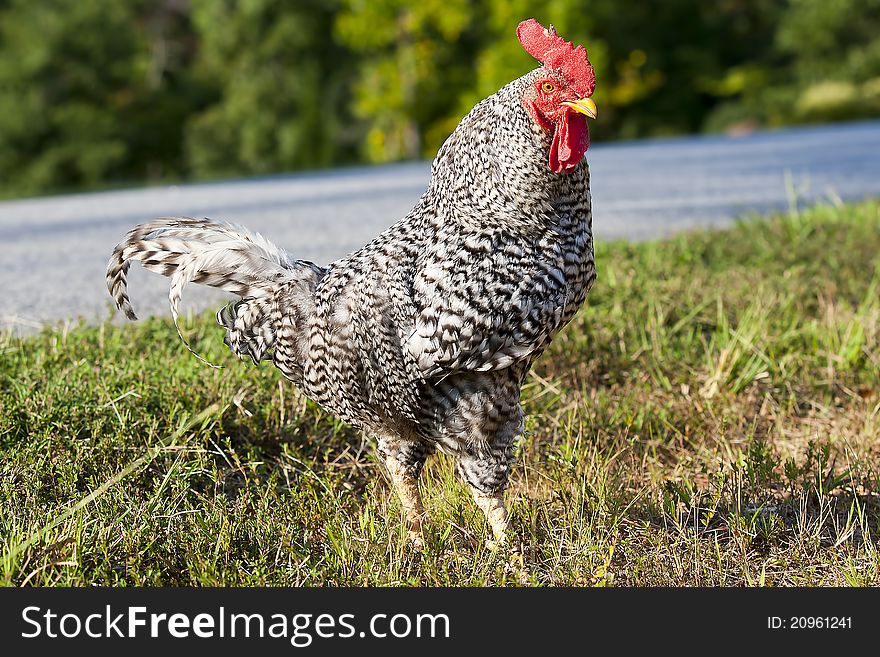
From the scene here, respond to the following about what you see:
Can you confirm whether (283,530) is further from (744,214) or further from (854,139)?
(854,139)

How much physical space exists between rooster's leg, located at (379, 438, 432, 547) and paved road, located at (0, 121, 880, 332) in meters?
2.23

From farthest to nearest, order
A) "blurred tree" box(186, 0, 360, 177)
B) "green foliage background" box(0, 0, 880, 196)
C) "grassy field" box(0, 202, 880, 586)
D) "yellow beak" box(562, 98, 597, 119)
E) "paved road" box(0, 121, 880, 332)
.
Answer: "blurred tree" box(186, 0, 360, 177)
"green foliage background" box(0, 0, 880, 196)
"paved road" box(0, 121, 880, 332)
"grassy field" box(0, 202, 880, 586)
"yellow beak" box(562, 98, 597, 119)

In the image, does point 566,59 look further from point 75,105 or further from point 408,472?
point 75,105

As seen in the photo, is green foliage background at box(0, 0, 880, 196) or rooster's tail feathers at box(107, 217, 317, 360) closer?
rooster's tail feathers at box(107, 217, 317, 360)

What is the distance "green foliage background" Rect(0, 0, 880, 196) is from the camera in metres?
21.3

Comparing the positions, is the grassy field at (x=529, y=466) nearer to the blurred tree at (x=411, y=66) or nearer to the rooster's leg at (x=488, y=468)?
the rooster's leg at (x=488, y=468)

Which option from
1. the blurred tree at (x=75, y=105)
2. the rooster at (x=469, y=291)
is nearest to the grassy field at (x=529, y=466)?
the rooster at (x=469, y=291)

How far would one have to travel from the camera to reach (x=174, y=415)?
369cm

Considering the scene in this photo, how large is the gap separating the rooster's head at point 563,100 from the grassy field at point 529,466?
44.3 inches

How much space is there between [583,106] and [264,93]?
67.8ft

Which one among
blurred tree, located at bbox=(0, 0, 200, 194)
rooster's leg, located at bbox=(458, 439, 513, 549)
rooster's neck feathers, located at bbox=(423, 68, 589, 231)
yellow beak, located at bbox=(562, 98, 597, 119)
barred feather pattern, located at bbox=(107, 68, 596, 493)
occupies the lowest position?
rooster's leg, located at bbox=(458, 439, 513, 549)

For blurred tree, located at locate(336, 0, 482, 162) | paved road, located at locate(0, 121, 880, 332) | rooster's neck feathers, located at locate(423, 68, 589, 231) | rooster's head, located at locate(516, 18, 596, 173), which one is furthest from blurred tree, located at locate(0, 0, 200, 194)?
rooster's head, located at locate(516, 18, 596, 173)

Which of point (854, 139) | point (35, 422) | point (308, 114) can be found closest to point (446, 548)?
point (35, 422)

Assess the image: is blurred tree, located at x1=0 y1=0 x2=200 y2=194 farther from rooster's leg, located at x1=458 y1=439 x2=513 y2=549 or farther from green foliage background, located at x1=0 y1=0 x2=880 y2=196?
rooster's leg, located at x1=458 y1=439 x2=513 y2=549
